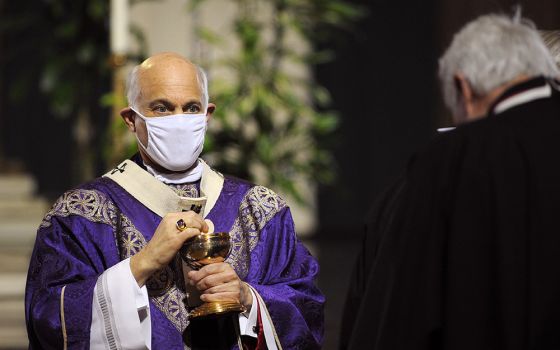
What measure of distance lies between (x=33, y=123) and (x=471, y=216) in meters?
13.5

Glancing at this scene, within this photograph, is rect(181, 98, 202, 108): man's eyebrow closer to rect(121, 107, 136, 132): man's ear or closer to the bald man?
the bald man

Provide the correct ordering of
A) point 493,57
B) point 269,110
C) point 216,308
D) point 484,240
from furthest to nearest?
point 269,110, point 216,308, point 493,57, point 484,240

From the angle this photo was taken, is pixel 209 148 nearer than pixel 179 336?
No

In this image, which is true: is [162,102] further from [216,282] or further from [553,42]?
[553,42]

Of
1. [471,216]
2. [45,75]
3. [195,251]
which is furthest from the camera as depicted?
[45,75]

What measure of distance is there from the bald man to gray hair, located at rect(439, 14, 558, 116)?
3.05 ft

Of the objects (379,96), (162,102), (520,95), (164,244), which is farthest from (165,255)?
(379,96)

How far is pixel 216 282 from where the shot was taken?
3342 mm

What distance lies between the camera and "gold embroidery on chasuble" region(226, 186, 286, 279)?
11.9 ft

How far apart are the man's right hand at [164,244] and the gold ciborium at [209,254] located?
3 cm

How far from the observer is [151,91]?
357 cm

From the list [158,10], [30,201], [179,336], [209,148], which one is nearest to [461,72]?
[179,336]

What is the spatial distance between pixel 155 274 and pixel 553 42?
4.11 feet

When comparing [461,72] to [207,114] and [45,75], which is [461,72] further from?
[45,75]
